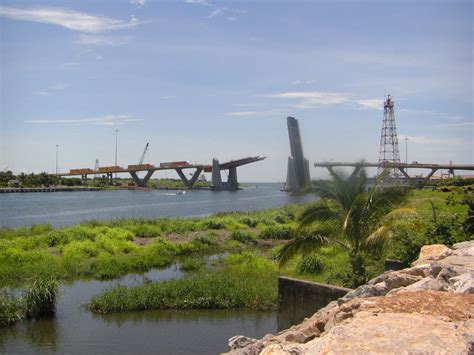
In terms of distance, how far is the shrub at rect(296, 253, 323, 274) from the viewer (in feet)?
57.3

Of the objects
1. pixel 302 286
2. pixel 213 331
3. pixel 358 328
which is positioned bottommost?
pixel 213 331

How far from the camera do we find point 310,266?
1759cm

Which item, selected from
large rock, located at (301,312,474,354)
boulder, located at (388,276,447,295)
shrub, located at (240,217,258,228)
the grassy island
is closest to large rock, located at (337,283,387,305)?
boulder, located at (388,276,447,295)

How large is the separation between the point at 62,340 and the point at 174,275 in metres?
7.50

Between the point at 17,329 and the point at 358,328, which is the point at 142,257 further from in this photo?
the point at 358,328

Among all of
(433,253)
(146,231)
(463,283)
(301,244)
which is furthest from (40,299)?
(146,231)

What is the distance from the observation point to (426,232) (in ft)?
37.8

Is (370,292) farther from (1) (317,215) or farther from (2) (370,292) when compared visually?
(1) (317,215)

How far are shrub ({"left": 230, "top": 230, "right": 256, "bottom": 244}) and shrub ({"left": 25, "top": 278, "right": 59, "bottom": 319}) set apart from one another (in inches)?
600

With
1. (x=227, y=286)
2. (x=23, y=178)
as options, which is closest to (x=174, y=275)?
(x=227, y=286)

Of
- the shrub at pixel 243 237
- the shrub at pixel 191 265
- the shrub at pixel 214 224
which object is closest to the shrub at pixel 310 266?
the shrub at pixel 191 265

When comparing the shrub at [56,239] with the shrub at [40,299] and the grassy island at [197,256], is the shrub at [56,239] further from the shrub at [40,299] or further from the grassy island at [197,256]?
the shrub at [40,299]

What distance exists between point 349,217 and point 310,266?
612 centimetres

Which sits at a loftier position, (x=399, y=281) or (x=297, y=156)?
(x=297, y=156)
